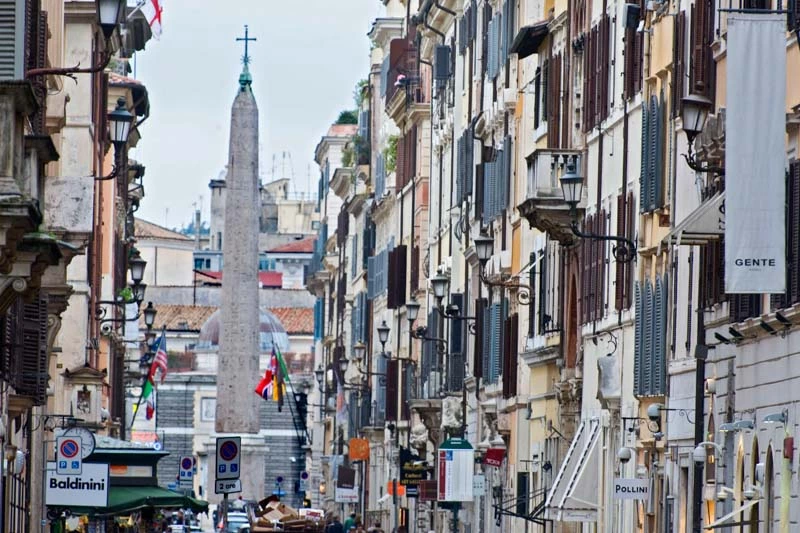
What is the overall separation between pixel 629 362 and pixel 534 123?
11608 mm

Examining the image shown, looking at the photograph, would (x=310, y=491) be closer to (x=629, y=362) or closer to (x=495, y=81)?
(x=495, y=81)

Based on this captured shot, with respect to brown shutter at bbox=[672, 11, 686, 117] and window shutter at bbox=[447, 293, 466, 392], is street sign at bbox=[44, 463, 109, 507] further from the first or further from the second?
window shutter at bbox=[447, 293, 466, 392]

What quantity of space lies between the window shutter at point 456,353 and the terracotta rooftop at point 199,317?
97.5 metres

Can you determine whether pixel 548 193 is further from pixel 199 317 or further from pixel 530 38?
pixel 199 317

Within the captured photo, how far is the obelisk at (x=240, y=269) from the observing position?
88.6 m

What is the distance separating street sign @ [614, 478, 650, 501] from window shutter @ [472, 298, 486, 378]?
21075mm

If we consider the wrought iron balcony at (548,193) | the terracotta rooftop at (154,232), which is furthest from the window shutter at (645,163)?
the terracotta rooftop at (154,232)

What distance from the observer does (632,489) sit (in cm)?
3247

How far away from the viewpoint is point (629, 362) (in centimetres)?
3644

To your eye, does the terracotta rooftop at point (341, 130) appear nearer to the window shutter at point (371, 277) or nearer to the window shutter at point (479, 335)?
the window shutter at point (371, 277)

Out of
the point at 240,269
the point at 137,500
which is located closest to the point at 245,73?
the point at 240,269

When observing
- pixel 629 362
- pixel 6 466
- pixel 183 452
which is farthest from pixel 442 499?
pixel 183 452

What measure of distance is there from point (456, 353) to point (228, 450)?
79.8ft

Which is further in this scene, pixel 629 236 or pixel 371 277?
pixel 371 277
